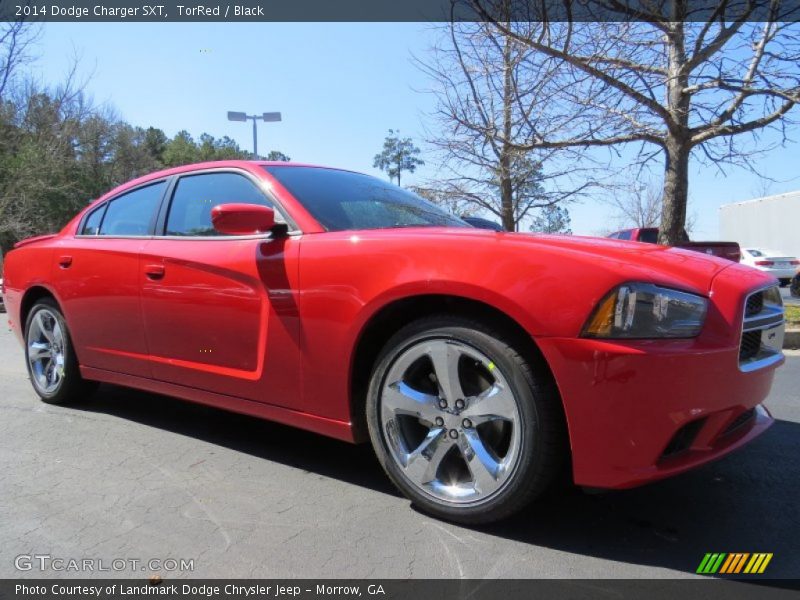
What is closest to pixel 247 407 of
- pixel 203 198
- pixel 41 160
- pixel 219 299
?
pixel 219 299

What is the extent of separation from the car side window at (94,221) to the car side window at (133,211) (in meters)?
0.05

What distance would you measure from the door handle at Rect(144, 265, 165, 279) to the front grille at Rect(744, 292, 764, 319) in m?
2.83

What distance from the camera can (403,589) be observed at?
77.5 inches

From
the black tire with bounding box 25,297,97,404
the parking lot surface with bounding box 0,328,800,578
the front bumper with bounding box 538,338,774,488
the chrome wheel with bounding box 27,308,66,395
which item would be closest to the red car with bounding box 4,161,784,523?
the front bumper with bounding box 538,338,774,488

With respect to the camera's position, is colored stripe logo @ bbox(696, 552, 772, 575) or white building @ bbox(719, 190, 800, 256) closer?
colored stripe logo @ bbox(696, 552, 772, 575)

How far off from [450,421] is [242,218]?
1.33 meters

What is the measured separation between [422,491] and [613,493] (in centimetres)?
92

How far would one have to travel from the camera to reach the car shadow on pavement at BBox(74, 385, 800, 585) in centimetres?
218

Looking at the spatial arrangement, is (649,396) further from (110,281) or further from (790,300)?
(790,300)

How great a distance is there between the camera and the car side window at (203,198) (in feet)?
10.5

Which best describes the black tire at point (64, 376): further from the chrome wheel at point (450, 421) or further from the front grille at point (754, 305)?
the front grille at point (754, 305)

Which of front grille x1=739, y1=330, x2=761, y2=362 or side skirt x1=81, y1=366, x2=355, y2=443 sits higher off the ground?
front grille x1=739, y1=330, x2=761, y2=362

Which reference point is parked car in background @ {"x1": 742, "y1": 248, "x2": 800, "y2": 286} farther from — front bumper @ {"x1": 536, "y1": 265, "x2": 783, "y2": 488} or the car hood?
front bumper @ {"x1": 536, "y1": 265, "x2": 783, "y2": 488}

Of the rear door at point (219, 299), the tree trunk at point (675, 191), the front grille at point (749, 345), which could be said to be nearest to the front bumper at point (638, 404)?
the front grille at point (749, 345)
